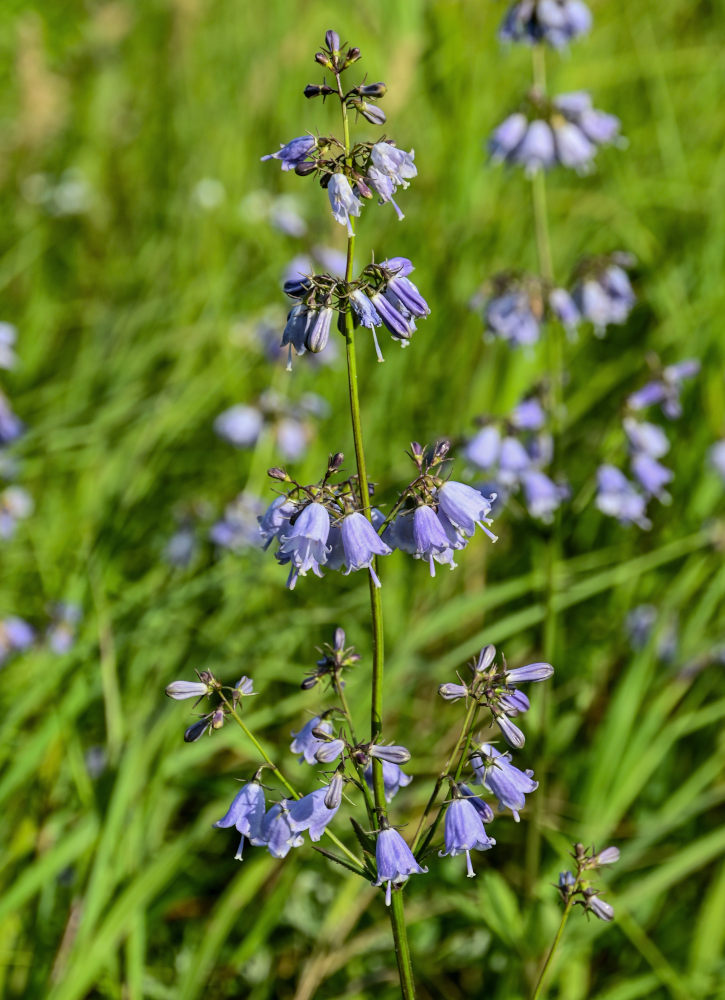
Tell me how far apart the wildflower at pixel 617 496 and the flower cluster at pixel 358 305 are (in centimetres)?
175

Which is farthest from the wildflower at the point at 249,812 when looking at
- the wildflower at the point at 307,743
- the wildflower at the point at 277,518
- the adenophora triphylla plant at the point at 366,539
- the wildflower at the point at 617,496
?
the wildflower at the point at 617,496

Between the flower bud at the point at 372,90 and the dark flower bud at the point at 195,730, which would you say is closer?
the flower bud at the point at 372,90

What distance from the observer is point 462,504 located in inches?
65.9

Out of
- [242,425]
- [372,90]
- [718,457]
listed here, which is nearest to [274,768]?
[372,90]

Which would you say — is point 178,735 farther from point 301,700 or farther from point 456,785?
point 456,785

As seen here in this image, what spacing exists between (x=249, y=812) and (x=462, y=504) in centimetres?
71

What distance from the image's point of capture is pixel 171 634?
3678 mm

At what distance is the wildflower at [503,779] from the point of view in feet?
5.48

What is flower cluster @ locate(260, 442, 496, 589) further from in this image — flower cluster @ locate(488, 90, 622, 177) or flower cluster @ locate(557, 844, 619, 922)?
flower cluster @ locate(488, 90, 622, 177)

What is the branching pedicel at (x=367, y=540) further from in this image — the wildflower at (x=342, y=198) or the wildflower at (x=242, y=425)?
the wildflower at (x=242, y=425)

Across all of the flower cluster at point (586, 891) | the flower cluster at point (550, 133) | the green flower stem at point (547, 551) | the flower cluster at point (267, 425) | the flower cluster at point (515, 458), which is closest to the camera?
the flower cluster at point (586, 891)

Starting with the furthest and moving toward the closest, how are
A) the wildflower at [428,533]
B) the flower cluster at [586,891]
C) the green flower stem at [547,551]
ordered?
the green flower stem at [547,551] → the flower cluster at [586,891] → the wildflower at [428,533]

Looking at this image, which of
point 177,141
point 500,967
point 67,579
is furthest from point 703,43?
point 500,967

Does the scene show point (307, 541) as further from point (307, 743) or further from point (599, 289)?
point (599, 289)
